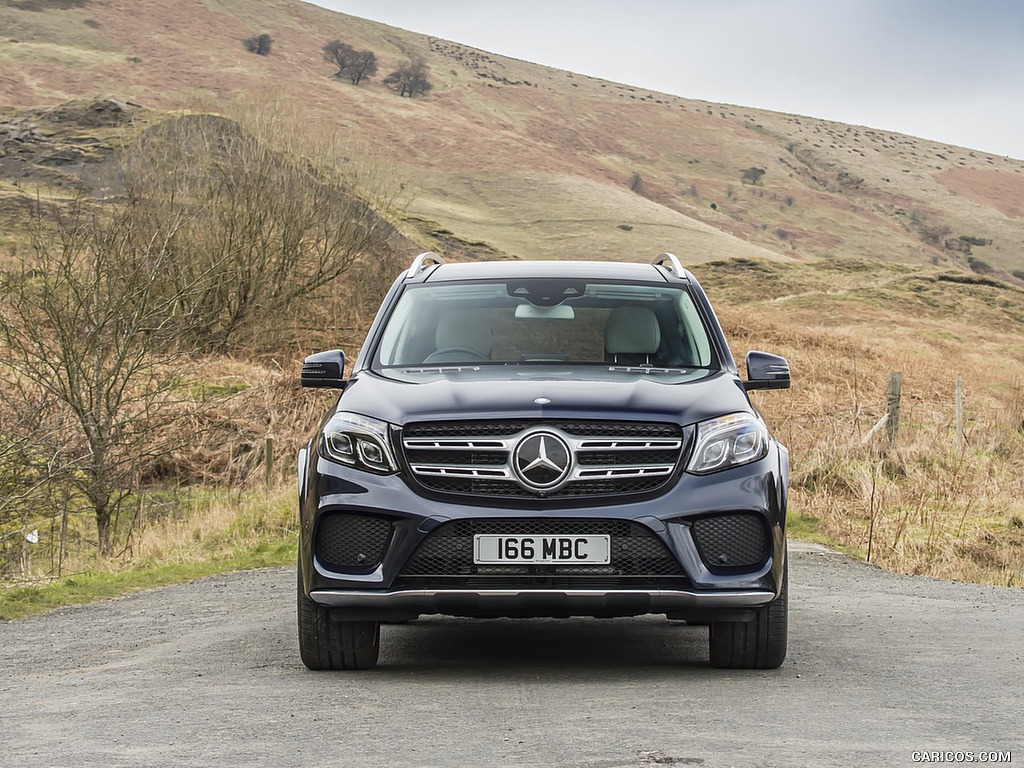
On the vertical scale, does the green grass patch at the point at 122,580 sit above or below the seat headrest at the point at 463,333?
below

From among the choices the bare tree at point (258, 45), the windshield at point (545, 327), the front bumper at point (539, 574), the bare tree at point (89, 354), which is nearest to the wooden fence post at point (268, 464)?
the bare tree at point (89, 354)

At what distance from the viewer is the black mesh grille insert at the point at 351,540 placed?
597cm

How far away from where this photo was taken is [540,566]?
5.92m

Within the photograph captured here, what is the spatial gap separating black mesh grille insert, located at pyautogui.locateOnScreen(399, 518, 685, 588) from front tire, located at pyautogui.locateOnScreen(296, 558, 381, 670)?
1.95 feet

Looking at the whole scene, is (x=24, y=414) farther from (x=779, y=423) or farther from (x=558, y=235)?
(x=558, y=235)

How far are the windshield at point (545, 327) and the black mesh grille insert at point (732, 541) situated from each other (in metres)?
1.18

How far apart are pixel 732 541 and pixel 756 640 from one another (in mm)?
656

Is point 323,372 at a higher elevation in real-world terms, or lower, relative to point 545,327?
lower

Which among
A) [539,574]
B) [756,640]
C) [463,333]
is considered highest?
[463,333]

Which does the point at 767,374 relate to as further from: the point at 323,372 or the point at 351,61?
the point at 351,61

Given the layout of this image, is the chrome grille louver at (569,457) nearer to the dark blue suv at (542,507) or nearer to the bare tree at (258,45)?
the dark blue suv at (542,507)

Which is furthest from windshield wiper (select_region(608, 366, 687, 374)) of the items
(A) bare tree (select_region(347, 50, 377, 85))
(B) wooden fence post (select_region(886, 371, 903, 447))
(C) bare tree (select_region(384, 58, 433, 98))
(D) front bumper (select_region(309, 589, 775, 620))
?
(A) bare tree (select_region(347, 50, 377, 85))

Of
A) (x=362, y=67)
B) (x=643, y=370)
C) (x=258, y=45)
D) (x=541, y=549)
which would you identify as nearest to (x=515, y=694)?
(x=541, y=549)

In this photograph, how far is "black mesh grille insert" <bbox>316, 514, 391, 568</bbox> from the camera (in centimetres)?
597
